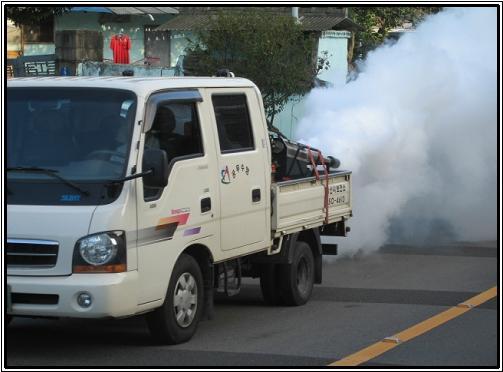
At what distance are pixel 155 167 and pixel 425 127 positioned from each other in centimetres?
889

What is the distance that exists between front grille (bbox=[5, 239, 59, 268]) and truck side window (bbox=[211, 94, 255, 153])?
2.09m

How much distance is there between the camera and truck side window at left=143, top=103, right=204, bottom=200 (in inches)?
323

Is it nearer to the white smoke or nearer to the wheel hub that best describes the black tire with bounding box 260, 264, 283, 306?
the wheel hub

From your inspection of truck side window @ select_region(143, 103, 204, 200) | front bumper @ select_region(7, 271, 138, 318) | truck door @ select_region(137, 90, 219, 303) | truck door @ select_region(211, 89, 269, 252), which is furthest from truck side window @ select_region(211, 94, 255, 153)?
front bumper @ select_region(7, 271, 138, 318)

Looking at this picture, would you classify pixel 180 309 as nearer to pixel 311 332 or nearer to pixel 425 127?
pixel 311 332

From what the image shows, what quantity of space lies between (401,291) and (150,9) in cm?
2364

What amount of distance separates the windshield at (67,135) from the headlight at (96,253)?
43 cm

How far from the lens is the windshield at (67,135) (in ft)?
25.5

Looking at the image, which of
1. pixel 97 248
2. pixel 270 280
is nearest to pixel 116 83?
pixel 97 248

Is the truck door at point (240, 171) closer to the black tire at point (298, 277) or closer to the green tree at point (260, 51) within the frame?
the black tire at point (298, 277)

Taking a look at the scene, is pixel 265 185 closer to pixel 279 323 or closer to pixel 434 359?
pixel 279 323

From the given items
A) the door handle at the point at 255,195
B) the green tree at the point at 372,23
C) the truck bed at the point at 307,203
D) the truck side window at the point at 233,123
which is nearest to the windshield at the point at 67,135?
the truck side window at the point at 233,123

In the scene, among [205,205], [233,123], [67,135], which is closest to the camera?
[67,135]

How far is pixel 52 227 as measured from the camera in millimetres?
7484
